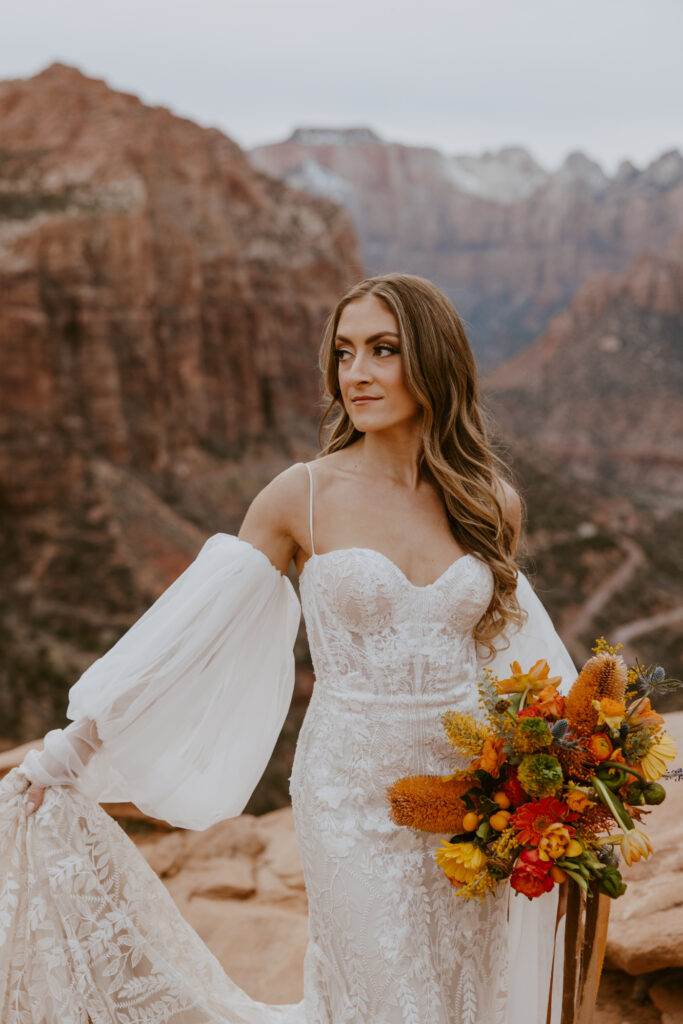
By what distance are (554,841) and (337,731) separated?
828 mm

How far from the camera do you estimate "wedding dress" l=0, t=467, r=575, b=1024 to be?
2.89 metres

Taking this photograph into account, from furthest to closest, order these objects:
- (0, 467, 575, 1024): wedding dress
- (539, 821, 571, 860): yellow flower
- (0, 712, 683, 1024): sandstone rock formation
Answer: (0, 712, 683, 1024): sandstone rock formation → (0, 467, 575, 1024): wedding dress → (539, 821, 571, 860): yellow flower

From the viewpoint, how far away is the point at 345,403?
10.7 ft

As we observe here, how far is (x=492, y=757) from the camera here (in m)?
2.49

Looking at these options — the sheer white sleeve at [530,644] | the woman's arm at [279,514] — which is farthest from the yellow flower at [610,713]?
the woman's arm at [279,514]

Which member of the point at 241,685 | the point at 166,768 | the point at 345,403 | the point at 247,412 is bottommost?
the point at 247,412

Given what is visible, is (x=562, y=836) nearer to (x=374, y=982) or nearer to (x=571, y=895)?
(x=571, y=895)

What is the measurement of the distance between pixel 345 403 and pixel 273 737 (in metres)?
1.19

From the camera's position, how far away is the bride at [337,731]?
2.91 meters

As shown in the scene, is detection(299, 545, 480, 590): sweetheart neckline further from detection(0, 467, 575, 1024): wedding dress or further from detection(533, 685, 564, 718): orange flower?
detection(533, 685, 564, 718): orange flower

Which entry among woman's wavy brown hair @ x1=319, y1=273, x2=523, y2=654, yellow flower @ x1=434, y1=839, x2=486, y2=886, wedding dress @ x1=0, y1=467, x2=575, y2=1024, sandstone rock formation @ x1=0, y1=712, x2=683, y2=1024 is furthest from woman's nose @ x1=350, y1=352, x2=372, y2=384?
sandstone rock formation @ x1=0, y1=712, x2=683, y2=1024

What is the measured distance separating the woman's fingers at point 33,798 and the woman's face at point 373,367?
150 cm

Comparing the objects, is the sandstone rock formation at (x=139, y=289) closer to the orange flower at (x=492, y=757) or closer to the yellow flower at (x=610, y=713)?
the orange flower at (x=492, y=757)

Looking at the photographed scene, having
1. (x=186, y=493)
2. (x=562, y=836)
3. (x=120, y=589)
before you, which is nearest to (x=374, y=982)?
(x=562, y=836)
